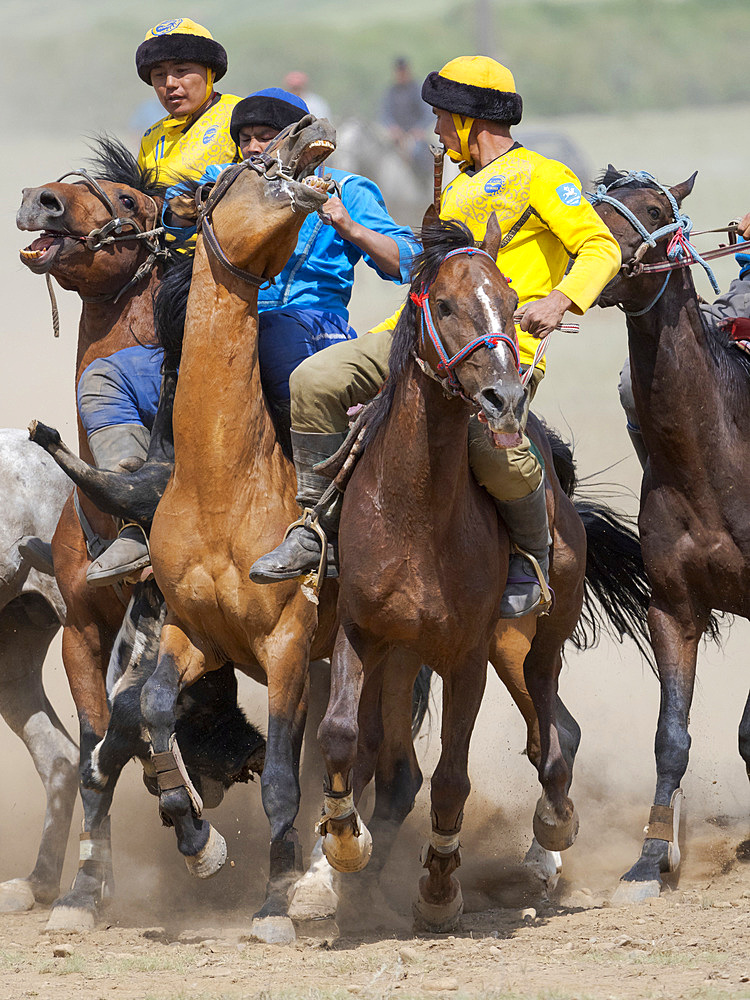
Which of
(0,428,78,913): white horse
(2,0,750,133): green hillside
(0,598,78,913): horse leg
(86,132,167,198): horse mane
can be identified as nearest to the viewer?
(0,598,78,913): horse leg

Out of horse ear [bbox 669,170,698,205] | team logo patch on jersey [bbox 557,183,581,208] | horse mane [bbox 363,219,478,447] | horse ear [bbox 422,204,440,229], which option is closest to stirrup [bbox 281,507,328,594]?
horse mane [bbox 363,219,478,447]

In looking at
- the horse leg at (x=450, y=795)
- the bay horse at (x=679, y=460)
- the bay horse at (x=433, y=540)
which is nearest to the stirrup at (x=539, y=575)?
the bay horse at (x=433, y=540)

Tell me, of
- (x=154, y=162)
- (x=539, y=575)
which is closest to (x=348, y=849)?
(x=539, y=575)

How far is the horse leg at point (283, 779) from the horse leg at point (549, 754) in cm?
129

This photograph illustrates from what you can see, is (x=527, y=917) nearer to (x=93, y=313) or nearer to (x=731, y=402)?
(x=731, y=402)

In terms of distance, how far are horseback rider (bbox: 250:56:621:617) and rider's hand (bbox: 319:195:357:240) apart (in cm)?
38

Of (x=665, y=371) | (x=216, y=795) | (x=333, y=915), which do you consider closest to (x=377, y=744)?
(x=333, y=915)

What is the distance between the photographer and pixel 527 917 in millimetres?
5352

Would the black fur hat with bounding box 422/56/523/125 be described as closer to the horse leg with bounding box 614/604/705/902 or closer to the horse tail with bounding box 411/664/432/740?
the horse leg with bounding box 614/604/705/902

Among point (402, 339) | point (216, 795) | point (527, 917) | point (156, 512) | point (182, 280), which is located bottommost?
point (527, 917)

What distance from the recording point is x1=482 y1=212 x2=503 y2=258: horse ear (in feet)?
15.2

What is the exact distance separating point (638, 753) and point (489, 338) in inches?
186

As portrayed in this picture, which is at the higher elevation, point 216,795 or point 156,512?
point 156,512

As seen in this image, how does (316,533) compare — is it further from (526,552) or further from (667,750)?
(667,750)
